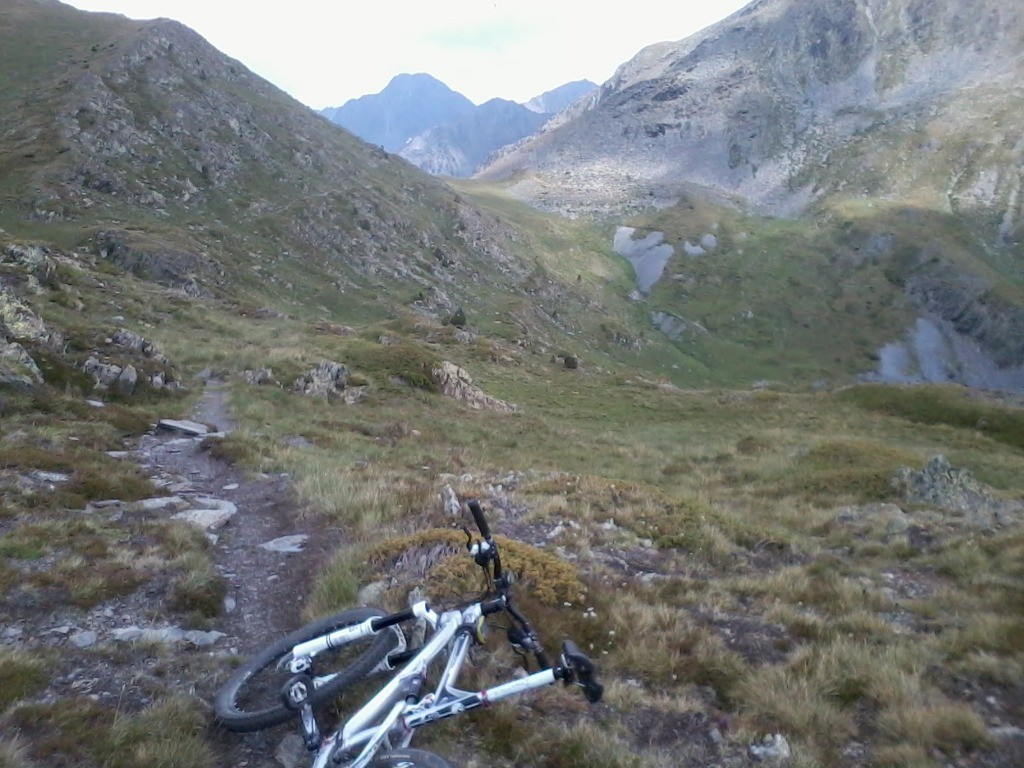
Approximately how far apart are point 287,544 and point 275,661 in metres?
3.99

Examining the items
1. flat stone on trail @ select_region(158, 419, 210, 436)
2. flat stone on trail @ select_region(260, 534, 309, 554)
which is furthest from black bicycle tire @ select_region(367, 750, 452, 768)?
flat stone on trail @ select_region(158, 419, 210, 436)

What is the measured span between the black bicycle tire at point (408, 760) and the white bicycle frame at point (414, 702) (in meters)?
0.09

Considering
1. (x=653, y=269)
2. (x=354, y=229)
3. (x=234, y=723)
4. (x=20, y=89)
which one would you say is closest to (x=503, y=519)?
(x=234, y=723)

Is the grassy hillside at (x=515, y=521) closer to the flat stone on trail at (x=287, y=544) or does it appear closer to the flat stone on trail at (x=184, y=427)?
the flat stone on trail at (x=287, y=544)

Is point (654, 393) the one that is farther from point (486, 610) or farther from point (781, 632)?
point (486, 610)

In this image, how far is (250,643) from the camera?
7.43 m

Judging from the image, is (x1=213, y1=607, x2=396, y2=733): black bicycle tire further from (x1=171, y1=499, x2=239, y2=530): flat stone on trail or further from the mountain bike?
(x1=171, y1=499, x2=239, y2=530): flat stone on trail

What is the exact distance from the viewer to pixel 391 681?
487 centimetres

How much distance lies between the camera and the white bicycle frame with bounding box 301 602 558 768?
14.9ft

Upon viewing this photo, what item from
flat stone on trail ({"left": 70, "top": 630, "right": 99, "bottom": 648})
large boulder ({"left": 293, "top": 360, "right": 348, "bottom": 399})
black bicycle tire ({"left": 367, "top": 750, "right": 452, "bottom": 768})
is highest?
black bicycle tire ({"left": 367, "top": 750, "right": 452, "bottom": 768})

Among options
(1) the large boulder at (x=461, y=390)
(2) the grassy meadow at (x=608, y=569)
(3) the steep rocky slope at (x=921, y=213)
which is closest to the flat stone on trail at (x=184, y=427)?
(2) the grassy meadow at (x=608, y=569)

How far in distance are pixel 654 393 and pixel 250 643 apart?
44.7 meters

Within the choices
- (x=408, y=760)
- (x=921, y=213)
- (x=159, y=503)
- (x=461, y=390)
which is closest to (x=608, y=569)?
(x=408, y=760)

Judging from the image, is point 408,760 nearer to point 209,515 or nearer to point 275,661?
point 275,661
